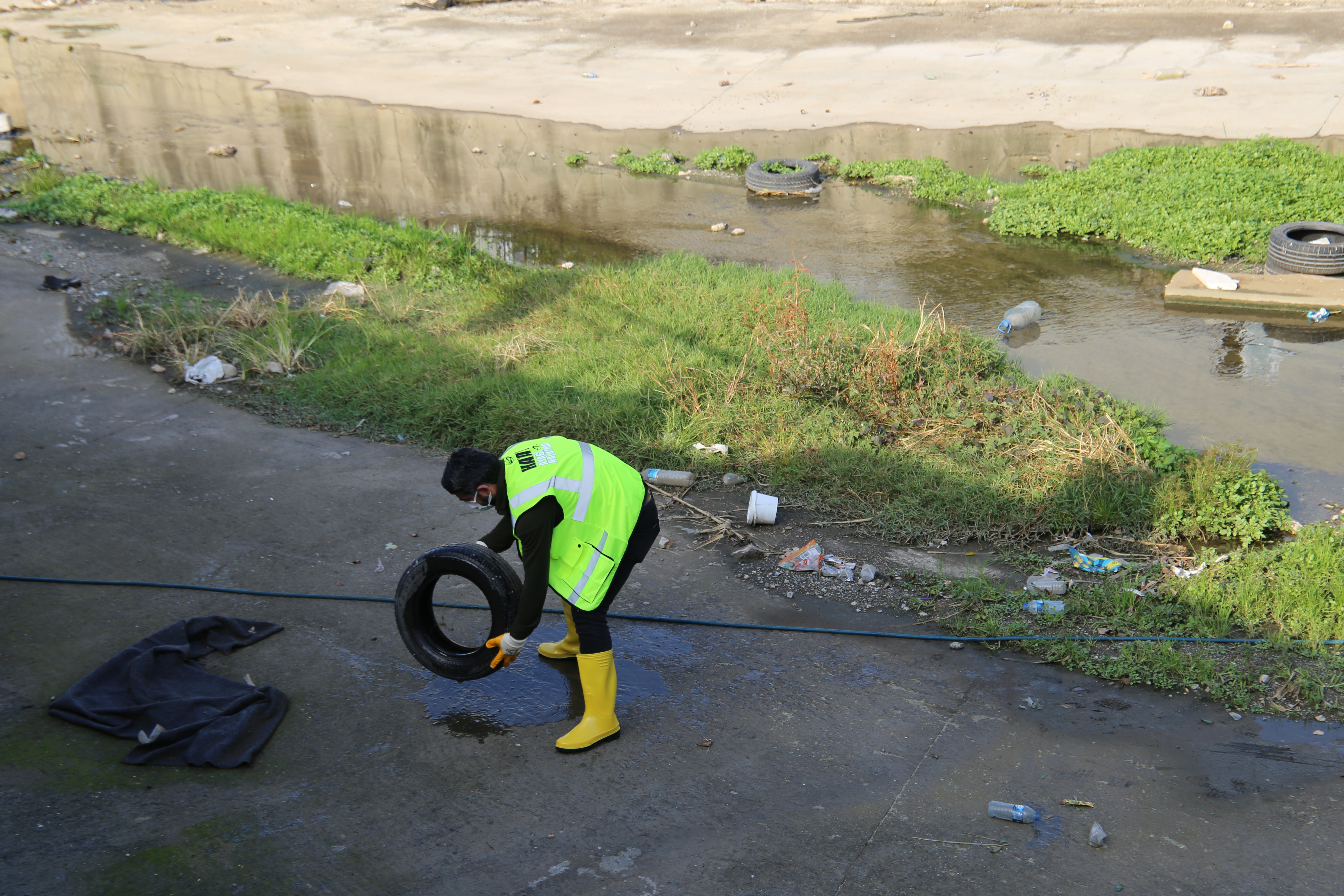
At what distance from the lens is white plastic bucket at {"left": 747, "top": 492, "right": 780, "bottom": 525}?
5898 millimetres

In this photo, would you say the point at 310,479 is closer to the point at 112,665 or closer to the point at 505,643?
the point at 112,665

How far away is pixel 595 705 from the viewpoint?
409 centimetres

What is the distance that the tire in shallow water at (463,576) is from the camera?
13.7 ft

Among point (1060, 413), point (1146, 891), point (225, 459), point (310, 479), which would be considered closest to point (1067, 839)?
point (1146, 891)

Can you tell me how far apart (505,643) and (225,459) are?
3726 millimetres

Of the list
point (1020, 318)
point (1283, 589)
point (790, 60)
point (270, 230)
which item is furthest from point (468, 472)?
point (790, 60)

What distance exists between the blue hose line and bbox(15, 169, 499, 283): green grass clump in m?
5.29

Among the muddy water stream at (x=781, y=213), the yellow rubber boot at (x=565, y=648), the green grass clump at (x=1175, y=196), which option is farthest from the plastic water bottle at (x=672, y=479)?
the green grass clump at (x=1175, y=196)

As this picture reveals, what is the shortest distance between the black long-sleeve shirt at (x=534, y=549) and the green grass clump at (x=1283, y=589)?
3414mm

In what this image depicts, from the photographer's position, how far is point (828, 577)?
5441 millimetres

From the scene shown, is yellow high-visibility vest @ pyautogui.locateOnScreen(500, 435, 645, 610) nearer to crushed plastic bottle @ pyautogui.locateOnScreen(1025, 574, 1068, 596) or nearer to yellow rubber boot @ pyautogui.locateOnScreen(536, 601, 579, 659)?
yellow rubber boot @ pyautogui.locateOnScreen(536, 601, 579, 659)

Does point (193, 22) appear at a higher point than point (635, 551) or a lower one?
higher

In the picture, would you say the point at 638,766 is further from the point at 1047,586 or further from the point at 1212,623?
the point at 1212,623

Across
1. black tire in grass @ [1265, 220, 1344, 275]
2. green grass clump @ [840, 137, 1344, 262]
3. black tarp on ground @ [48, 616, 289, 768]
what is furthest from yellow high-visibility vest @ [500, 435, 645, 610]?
green grass clump @ [840, 137, 1344, 262]
